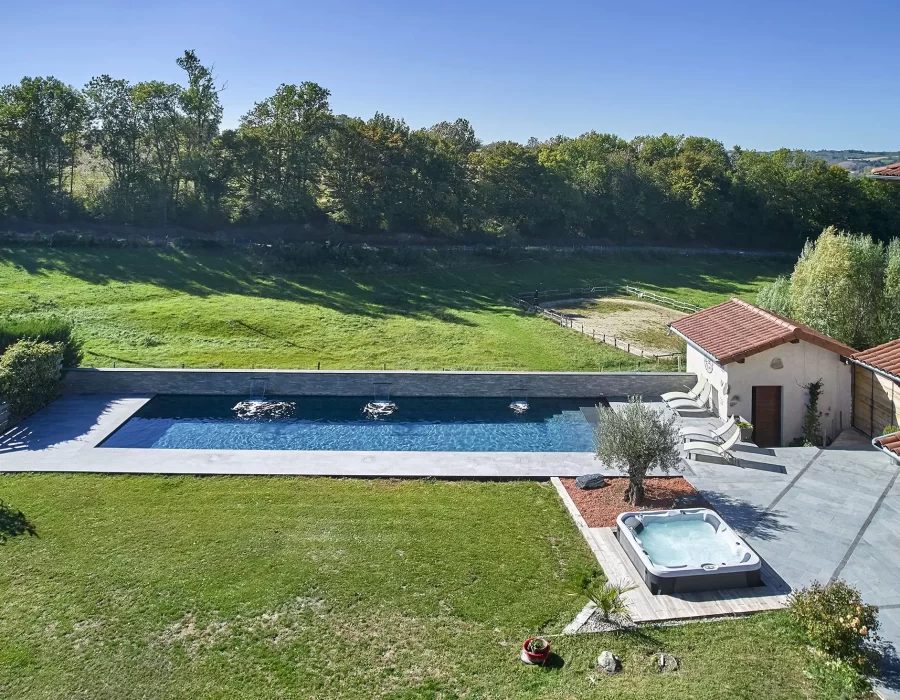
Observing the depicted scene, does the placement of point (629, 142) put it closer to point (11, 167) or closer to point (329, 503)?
point (11, 167)

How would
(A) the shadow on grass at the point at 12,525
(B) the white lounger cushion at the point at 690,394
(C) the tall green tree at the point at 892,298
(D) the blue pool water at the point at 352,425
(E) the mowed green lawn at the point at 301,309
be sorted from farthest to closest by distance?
1. (E) the mowed green lawn at the point at 301,309
2. (B) the white lounger cushion at the point at 690,394
3. (C) the tall green tree at the point at 892,298
4. (D) the blue pool water at the point at 352,425
5. (A) the shadow on grass at the point at 12,525

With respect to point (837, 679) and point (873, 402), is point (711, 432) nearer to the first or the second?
Result: point (873, 402)

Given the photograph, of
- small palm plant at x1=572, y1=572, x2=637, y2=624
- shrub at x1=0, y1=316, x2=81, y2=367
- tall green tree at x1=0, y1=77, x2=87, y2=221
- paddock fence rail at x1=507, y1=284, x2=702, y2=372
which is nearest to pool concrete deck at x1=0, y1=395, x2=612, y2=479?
shrub at x1=0, y1=316, x2=81, y2=367

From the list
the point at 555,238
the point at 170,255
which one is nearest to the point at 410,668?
the point at 170,255

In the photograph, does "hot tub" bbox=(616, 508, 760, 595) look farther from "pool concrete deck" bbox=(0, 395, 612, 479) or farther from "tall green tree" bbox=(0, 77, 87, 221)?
"tall green tree" bbox=(0, 77, 87, 221)

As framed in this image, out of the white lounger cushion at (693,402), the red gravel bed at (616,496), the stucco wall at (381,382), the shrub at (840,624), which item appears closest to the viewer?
the shrub at (840,624)

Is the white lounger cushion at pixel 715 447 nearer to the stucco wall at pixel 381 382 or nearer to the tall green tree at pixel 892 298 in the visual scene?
the stucco wall at pixel 381 382

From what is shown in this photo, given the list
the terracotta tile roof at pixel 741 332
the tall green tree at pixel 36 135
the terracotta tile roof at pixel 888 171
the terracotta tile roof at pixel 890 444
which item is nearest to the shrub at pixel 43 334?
the terracotta tile roof at pixel 741 332

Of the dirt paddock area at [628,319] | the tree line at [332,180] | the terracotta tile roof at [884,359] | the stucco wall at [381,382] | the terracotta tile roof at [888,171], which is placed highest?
the tree line at [332,180]
